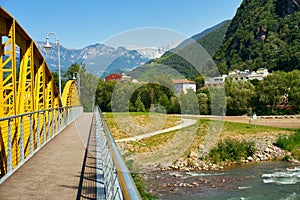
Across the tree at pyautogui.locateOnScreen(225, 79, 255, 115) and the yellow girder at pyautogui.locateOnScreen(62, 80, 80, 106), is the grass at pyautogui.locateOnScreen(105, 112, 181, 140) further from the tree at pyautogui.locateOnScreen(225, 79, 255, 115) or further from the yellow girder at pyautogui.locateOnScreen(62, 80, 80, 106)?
the tree at pyautogui.locateOnScreen(225, 79, 255, 115)

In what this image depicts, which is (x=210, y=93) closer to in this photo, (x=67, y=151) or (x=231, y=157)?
(x=231, y=157)

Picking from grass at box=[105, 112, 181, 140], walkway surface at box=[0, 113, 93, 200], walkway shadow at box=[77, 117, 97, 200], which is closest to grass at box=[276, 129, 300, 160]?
grass at box=[105, 112, 181, 140]

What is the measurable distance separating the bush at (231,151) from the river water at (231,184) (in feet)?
7.70

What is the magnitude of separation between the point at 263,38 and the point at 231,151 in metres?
90.8

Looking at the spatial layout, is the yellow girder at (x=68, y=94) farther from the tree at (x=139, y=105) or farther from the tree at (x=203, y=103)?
the tree at (x=203, y=103)

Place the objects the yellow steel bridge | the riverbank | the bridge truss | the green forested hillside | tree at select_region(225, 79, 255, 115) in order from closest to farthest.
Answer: the yellow steel bridge < the bridge truss < the riverbank < tree at select_region(225, 79, 255, 115) < the green forested hillside

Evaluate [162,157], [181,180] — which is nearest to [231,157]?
[162,157]

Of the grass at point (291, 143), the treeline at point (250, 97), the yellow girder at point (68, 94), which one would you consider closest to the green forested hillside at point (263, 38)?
the treeline at point (250, 97)

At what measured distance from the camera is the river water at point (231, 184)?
64.5 feet

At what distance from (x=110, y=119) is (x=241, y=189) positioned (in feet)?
50.0

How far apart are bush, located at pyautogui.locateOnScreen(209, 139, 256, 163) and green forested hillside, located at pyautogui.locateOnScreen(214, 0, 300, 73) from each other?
5536 centimetres

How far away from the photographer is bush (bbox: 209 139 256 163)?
3002 centimetres

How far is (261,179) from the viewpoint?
23.3 m

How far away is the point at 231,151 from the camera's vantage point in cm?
3136
